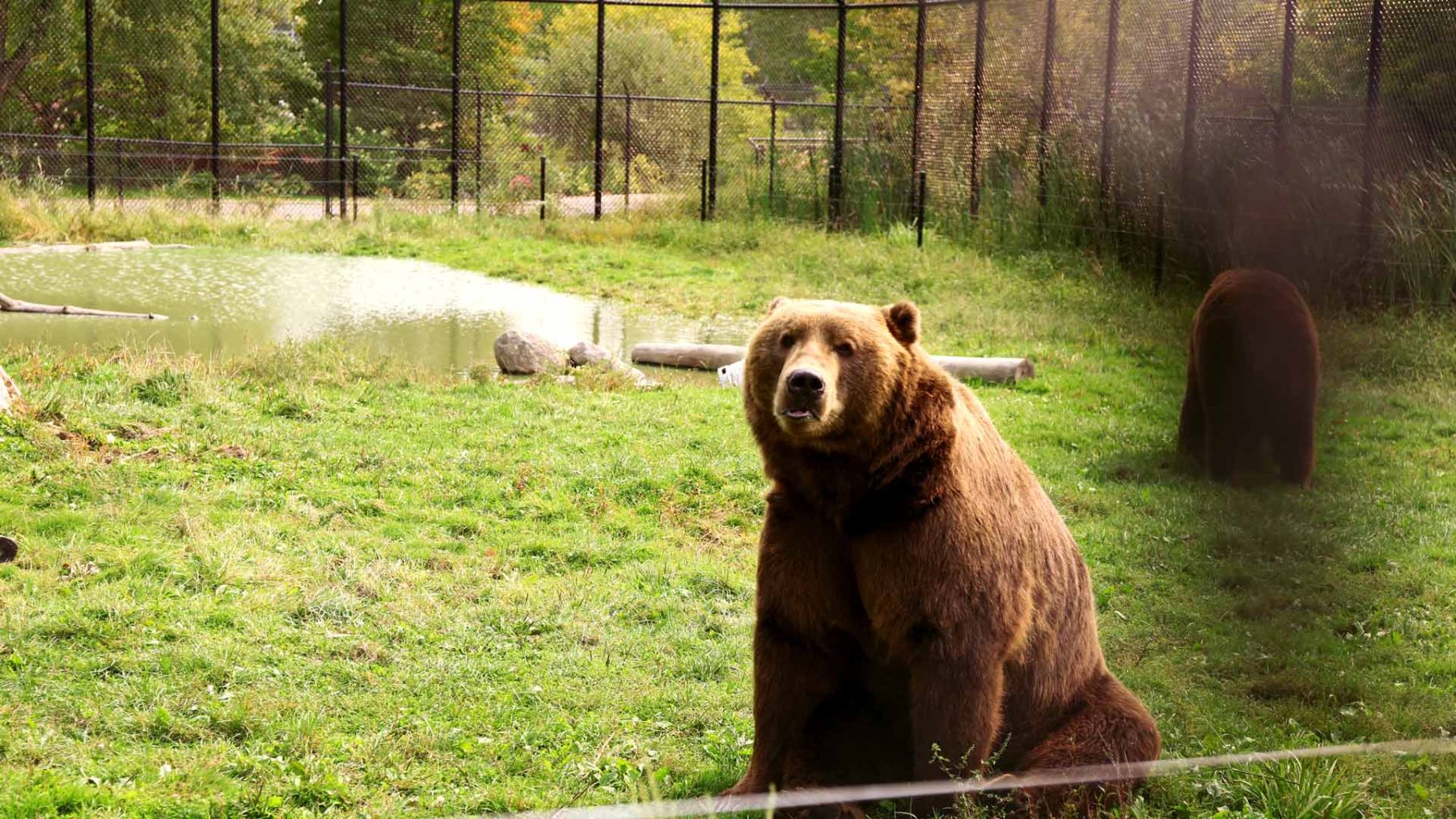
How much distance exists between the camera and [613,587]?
544cm

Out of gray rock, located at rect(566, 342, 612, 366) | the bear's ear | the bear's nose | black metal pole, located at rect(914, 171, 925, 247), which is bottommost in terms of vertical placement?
gray rock, located at rect(566, 342, 612, 366)

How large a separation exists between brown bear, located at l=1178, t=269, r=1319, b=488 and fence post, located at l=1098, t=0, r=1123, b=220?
266 inches

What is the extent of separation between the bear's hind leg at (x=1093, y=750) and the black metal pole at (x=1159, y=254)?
8.61m

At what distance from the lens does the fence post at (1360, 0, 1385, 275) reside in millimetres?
9673

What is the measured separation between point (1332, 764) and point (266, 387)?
21.9 ft

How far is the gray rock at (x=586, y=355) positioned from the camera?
9.72 m

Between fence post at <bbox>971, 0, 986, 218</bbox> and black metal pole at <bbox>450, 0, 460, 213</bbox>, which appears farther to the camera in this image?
black metal pole at <bbox>450, 0, 460, 213</bbox>

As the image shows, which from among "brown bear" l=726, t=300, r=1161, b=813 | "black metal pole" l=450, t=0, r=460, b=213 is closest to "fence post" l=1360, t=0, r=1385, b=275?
"brown bear" l=726, t=300, r=1161, b=813

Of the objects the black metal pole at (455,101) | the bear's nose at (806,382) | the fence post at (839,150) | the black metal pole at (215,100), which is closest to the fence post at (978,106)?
the fence post at (839,150)

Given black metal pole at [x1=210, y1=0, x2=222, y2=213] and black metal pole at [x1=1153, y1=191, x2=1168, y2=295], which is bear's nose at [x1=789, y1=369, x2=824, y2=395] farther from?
black metal pole at [x1=210, y1=0, x2=222, y2=213]

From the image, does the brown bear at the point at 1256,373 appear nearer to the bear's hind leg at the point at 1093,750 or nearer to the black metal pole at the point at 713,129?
the bear's hind leg at the point at 1093,750

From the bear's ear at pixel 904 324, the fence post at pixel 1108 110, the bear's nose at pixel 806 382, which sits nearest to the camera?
the bear's nose at pixel 806 382

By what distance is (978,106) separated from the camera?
16.5 metres

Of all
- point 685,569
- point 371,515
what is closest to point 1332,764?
point 685,569
